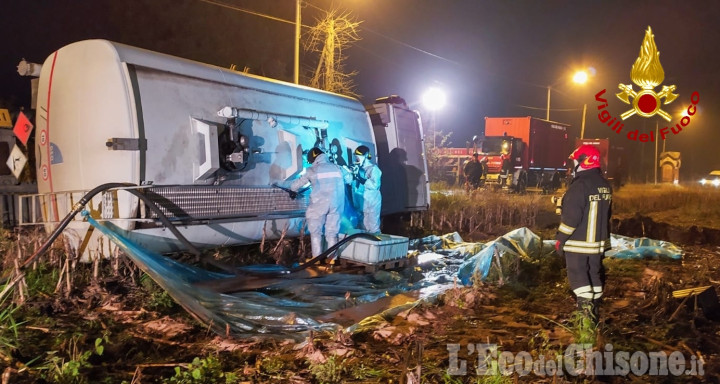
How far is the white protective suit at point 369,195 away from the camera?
8.20 metres

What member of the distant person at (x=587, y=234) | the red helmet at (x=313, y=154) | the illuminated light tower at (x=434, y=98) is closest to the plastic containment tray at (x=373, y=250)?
the red helmet at (x=313, y=154)

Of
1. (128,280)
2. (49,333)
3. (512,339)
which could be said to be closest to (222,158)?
(128,280)

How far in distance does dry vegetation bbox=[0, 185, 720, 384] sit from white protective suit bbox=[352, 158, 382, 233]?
2.63 m

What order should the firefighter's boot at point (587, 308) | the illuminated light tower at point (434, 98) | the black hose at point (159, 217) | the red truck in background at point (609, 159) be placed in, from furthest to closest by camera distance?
the red truck in background at point (609, 159) < the illuminated light tower at point (434, 98) < the firefighter's boot at point (587, 308) < the black hose at point (159, 217)

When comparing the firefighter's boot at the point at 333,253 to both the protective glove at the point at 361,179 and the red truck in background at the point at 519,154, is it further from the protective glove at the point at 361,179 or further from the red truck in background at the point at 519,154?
the red truck in background at the point at 519,154

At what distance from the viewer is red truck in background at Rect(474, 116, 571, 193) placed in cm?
2316

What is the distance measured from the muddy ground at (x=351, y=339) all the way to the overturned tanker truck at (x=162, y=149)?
0.71 m

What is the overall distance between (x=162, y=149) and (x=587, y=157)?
177 inches

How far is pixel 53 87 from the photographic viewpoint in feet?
19.3

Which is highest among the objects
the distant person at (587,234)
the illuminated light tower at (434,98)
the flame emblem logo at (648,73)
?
the illuminated light tower at (434,98)

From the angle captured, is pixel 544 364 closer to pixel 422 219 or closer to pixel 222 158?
pixel 222 158

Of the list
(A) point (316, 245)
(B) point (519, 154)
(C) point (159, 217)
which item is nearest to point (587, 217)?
(A) point (316, 245)

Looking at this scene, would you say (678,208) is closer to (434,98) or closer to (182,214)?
(434,98)

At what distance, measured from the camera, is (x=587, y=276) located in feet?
15.5
